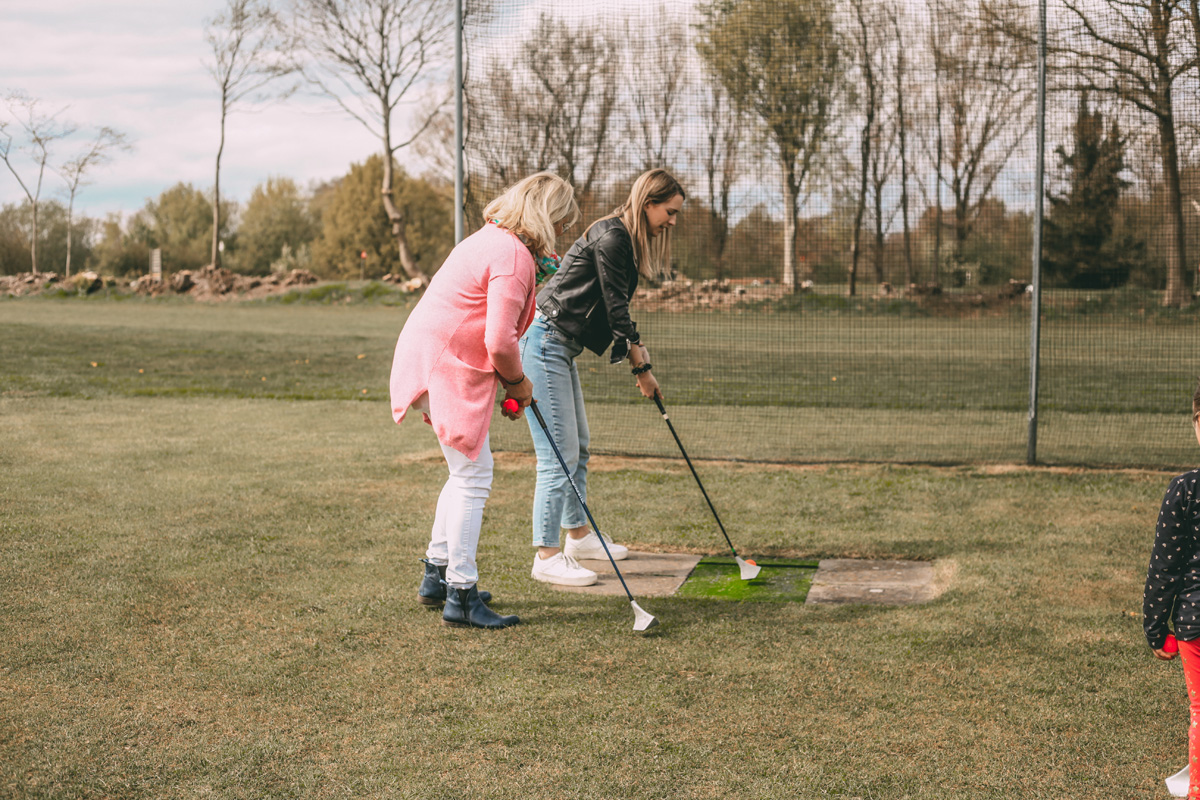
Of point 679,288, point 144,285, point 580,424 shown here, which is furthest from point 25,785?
point 144,285

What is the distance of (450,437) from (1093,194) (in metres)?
6.04

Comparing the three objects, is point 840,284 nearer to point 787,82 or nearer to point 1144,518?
point 787,82

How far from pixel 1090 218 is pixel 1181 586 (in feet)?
20.2

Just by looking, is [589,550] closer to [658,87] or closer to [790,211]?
[790,211]

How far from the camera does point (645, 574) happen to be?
16.5ft

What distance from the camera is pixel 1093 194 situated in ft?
26.0

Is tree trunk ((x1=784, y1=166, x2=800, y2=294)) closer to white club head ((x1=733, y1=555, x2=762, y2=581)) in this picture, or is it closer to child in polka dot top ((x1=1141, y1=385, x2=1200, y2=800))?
white club head ((x1=733, y1=555, x2=762, y2=581))

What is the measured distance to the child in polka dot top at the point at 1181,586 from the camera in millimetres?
2514

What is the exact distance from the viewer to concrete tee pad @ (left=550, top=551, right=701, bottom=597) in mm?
4770

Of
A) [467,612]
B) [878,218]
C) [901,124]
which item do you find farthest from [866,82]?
[467,612]

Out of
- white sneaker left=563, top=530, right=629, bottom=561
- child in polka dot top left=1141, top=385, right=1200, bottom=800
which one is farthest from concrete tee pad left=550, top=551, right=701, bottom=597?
child in polka dot top left=1141, top=385, right=1200, bottom=800

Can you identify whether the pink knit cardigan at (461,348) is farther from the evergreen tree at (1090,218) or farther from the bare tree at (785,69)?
the evergreen tree at (1090,218)

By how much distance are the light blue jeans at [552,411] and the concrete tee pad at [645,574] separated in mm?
310

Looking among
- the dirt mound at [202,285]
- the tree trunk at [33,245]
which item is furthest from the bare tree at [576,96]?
the tree trunk at [33,245]
